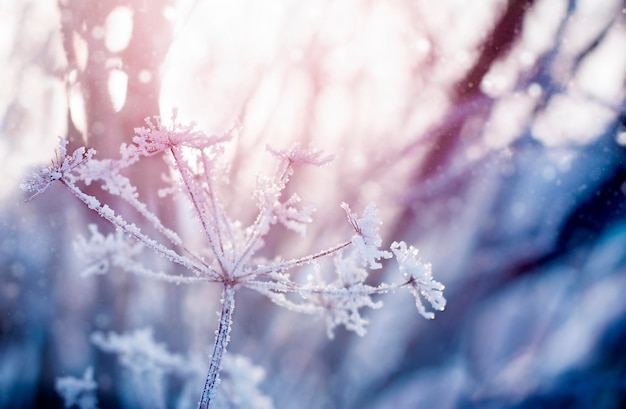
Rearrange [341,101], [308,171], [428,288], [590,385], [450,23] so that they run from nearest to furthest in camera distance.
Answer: [428,288] → [450,23] → [341,101] → [308,171] → [590,385]

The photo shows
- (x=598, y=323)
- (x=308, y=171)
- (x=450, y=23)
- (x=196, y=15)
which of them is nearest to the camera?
(x=196, y=15)

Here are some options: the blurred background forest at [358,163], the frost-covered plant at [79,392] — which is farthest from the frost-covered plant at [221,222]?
the frost-covered plant at [79,392]

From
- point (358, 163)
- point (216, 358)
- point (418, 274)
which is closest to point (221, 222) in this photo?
point (216, 358)

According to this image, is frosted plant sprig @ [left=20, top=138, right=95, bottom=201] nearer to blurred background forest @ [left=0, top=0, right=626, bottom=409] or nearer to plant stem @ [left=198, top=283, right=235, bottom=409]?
plant stem @ [left=198, top=283, right=235, bottom=409]

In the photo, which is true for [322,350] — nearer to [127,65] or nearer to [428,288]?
[127,65]

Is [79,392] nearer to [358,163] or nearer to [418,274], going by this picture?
[358,163]

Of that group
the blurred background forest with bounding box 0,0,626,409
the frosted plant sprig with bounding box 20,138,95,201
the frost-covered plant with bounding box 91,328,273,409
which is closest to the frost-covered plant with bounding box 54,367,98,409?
the frost-covered plant with bounding box 91,328,273,409

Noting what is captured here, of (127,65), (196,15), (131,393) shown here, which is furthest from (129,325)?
(196,15)

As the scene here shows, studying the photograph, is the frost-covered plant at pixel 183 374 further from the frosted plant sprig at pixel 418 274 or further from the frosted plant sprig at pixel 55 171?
the frosted plant sprig at pixel 55 171

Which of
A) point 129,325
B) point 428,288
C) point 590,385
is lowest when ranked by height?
point 428,288
